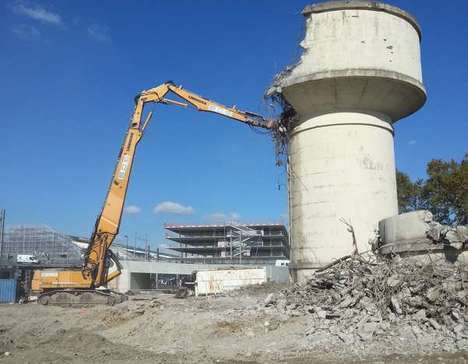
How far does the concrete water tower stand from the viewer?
16750mm

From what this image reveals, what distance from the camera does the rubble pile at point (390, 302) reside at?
34.1ft

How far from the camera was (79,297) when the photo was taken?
2252 cm

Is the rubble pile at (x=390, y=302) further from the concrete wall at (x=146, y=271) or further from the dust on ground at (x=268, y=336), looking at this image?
the concrete wall at (x=146, y=271)

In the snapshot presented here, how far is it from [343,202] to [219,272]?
16330 millimetres

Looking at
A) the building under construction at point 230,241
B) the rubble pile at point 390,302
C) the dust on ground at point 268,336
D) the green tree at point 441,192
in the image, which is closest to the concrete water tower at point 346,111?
the dust on ground at point 268,336

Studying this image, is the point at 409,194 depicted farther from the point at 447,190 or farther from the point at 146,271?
the point at 146,271

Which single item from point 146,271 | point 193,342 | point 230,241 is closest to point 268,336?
point 193,342

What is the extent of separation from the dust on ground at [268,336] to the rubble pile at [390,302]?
0.03 metres

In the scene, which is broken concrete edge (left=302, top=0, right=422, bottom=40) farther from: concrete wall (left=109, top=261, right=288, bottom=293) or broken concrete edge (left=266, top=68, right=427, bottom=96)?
concrete wall (left=109, top=261, right=288, bottom=293)

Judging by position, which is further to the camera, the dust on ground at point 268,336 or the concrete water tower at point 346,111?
the concrete water tower at point 346,111

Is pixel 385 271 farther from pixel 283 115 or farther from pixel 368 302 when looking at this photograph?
pixel 283 115

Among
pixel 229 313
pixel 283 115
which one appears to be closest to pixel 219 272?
pixel 283 115

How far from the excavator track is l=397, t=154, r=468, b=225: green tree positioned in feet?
65.6

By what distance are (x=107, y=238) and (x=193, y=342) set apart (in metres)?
11.3
